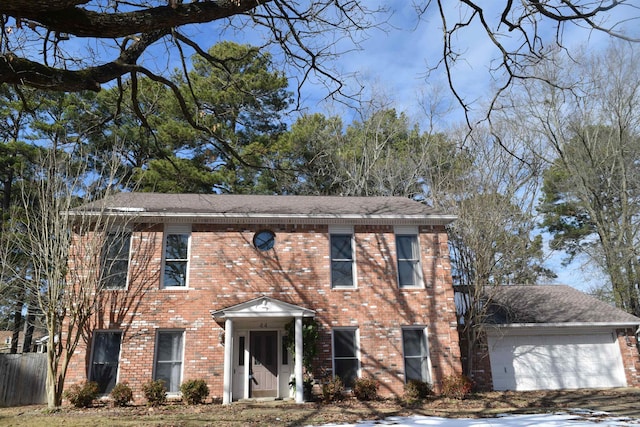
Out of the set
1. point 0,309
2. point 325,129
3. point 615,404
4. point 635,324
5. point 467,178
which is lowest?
point 615,404

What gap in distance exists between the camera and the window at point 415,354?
13.6 m

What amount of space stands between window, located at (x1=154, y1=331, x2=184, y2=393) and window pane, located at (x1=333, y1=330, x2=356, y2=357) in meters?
4.33

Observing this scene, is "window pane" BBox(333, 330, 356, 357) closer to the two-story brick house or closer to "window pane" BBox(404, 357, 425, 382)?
the two-story brick house

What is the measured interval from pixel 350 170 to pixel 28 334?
57.8 ft

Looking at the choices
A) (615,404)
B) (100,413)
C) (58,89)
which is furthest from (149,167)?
(615,404)

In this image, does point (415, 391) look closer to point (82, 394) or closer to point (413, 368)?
point (413, 368)

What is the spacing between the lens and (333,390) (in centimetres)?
1248

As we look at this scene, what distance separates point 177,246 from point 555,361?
1311 cm

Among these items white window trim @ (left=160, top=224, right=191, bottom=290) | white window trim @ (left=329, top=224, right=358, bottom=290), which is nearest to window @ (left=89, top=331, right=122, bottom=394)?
white window trim @ (left=160, top=224, right=191, bottom=290)

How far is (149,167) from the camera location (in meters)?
22.0

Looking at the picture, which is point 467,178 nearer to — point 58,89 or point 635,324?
point 635,324

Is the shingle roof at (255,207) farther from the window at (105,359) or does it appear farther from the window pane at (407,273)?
the window at (105,359)

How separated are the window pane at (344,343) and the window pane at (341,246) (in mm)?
2242

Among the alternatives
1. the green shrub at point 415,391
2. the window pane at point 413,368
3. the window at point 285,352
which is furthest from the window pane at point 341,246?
the green shrub at point 415,391
